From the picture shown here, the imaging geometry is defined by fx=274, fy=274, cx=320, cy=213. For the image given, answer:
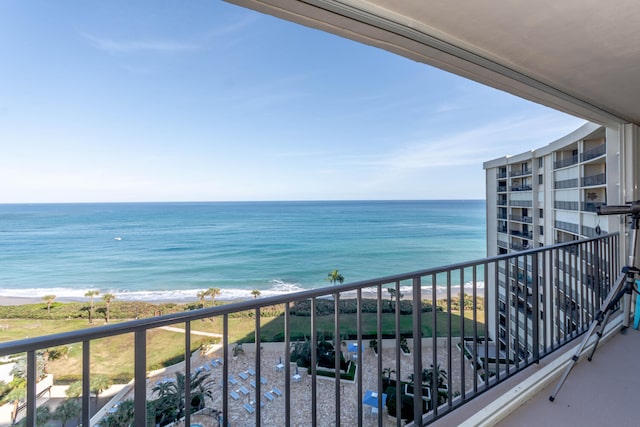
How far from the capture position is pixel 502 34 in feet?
4.07

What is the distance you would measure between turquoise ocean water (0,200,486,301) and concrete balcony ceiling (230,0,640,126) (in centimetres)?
1338

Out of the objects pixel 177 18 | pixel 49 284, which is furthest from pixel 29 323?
pixel 177 18

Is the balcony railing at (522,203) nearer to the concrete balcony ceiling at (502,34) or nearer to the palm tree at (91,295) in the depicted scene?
the concrete balcony ceiling at (502,34)

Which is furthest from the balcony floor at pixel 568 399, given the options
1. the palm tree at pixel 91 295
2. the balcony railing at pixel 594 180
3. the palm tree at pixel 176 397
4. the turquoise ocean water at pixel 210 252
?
the palm tree at pixel 91 295

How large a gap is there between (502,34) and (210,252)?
22.9 meters

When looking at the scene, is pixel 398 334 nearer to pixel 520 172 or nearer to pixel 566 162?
pixel 566 162

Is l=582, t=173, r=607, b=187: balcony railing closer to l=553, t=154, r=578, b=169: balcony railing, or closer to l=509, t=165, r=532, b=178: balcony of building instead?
l=553, t=154, r=578, b=169: balcony railing

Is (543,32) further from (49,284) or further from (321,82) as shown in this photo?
(49,284)

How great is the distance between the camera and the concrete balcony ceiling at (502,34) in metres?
1.02

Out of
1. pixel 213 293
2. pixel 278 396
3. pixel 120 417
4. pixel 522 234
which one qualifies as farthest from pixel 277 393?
pixel 522 234

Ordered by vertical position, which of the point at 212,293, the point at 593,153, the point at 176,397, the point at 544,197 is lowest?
the point at 212,293

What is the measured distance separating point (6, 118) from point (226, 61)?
14617 millimetres

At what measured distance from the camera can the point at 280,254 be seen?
21.4m

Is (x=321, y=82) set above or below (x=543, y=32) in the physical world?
above
